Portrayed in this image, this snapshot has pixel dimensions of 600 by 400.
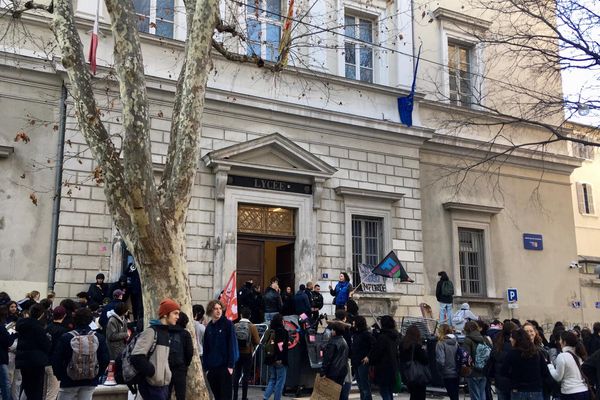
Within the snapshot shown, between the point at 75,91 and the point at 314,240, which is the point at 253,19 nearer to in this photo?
the point at 314,240

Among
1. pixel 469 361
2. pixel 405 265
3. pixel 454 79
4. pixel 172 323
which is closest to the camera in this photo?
pixel 172 323

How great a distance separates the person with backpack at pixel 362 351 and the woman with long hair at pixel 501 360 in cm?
189

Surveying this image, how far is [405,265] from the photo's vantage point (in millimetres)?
18859

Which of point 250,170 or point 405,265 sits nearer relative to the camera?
point 250,170

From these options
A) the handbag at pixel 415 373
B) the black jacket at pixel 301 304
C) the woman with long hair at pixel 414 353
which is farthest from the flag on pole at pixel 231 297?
the handbag at pixel 415 373

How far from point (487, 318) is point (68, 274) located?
510 inches

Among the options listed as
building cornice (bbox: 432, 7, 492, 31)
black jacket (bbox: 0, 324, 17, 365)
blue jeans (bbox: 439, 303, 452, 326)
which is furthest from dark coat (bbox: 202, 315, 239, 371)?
building cornice (bbox: 432, 7, 492, 31)

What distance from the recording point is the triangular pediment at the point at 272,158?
16.2m

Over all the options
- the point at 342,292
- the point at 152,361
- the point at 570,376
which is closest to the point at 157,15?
the point at 342,292

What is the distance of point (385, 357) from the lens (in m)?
10.1

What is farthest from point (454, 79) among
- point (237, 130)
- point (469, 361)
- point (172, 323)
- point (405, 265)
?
point (172, 323)

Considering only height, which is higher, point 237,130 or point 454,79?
point 454,79

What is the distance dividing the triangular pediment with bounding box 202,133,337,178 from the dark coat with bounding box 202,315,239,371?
24.4 ft

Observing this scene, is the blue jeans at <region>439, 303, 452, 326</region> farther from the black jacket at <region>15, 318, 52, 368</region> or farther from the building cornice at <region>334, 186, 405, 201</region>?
the black jacket at <region>15, 318, 52, 368</region>
